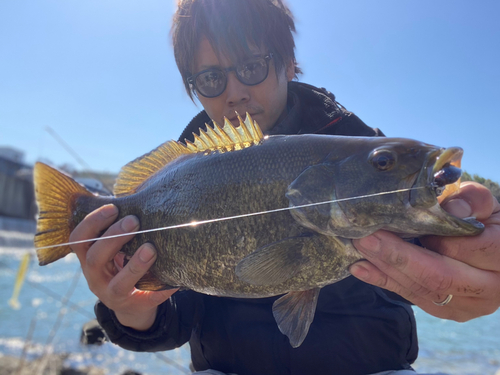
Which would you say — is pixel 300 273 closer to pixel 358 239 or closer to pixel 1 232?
pixel 358 239

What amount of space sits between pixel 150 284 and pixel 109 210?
0.55m

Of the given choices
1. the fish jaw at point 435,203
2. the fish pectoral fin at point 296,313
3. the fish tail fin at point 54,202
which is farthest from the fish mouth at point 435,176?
the fish tail fin at point 54,202

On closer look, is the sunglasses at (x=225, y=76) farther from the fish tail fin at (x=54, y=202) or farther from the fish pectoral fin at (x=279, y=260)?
the fish pectoral fin at (x=279, y=260)

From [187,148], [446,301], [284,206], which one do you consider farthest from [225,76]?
[446,301]

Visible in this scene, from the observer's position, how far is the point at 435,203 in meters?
1.37

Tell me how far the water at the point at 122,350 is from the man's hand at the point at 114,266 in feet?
9.52

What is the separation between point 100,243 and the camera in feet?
6.90

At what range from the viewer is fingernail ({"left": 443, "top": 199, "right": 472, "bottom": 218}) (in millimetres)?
1421

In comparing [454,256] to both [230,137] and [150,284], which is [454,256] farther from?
[150,284]

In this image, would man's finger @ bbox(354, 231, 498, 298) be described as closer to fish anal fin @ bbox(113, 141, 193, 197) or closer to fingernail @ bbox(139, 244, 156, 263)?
fingernail @ bbox(139, 244, 156, 263)

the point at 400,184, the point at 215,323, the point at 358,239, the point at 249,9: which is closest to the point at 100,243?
the point at 215,323

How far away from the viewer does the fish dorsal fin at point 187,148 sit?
1944 millimetres

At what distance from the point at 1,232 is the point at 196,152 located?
43788mm

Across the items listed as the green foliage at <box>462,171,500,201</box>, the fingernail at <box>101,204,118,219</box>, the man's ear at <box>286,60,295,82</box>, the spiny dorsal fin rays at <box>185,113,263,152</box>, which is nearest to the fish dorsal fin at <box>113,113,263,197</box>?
the spiny dorsal fin rays at <box>185,113,263,152</box>
